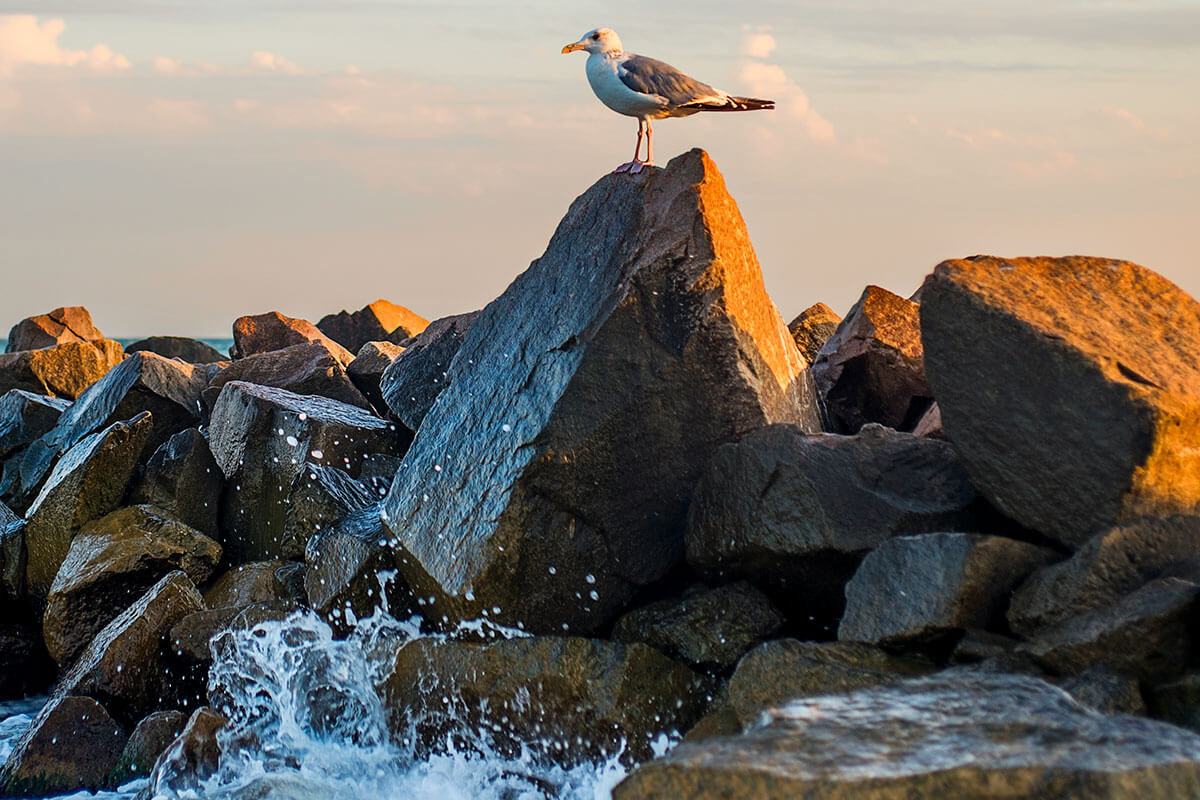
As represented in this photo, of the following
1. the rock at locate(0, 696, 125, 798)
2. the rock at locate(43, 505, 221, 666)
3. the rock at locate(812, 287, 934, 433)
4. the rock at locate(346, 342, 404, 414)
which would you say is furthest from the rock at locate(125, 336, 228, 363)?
the rock at locate(812, 287, 934, 433)

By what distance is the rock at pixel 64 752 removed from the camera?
6.62m

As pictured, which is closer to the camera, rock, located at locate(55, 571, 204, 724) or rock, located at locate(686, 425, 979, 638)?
rock, located at locate(686, 425, 979, 638)

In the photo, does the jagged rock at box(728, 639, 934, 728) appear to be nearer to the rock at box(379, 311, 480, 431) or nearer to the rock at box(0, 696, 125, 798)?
the rock at box(0, 696, 125, 798)

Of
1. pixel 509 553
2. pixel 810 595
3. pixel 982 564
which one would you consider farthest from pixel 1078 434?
pixel 509 553

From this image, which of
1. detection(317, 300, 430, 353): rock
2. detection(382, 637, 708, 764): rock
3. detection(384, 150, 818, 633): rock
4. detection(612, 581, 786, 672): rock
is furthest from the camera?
detection(317, 300, 430, 353): rock

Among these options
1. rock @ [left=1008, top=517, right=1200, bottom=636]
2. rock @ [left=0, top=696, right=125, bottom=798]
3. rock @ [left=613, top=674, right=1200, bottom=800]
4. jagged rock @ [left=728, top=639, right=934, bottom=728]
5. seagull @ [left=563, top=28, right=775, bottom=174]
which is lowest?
rock @ [left=0, top=696, right=125, bottom=798]

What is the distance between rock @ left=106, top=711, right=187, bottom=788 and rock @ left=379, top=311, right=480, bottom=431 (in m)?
2.66

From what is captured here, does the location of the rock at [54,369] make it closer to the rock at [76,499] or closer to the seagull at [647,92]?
the rock at [76,499]

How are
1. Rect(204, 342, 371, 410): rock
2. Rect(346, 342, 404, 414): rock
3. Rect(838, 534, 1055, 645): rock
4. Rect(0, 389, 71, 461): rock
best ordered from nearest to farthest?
Rect(838, 534, 1055, 645): rock < Rect(204, 342, 371, 410): rock < Rect(346, 342, 404, 414): rock < Rect(0, 389, 71, 461): rock

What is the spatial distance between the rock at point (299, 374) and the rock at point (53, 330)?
10387 mm

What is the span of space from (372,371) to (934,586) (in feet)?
22.1

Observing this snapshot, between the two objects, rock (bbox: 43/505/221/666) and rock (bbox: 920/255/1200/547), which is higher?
rock (bbox: 920/255/1200/547)

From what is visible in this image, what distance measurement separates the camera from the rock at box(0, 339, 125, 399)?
14555 millimetres

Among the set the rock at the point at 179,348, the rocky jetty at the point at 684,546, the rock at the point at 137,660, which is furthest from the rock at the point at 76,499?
the rock at the point at 179,348
